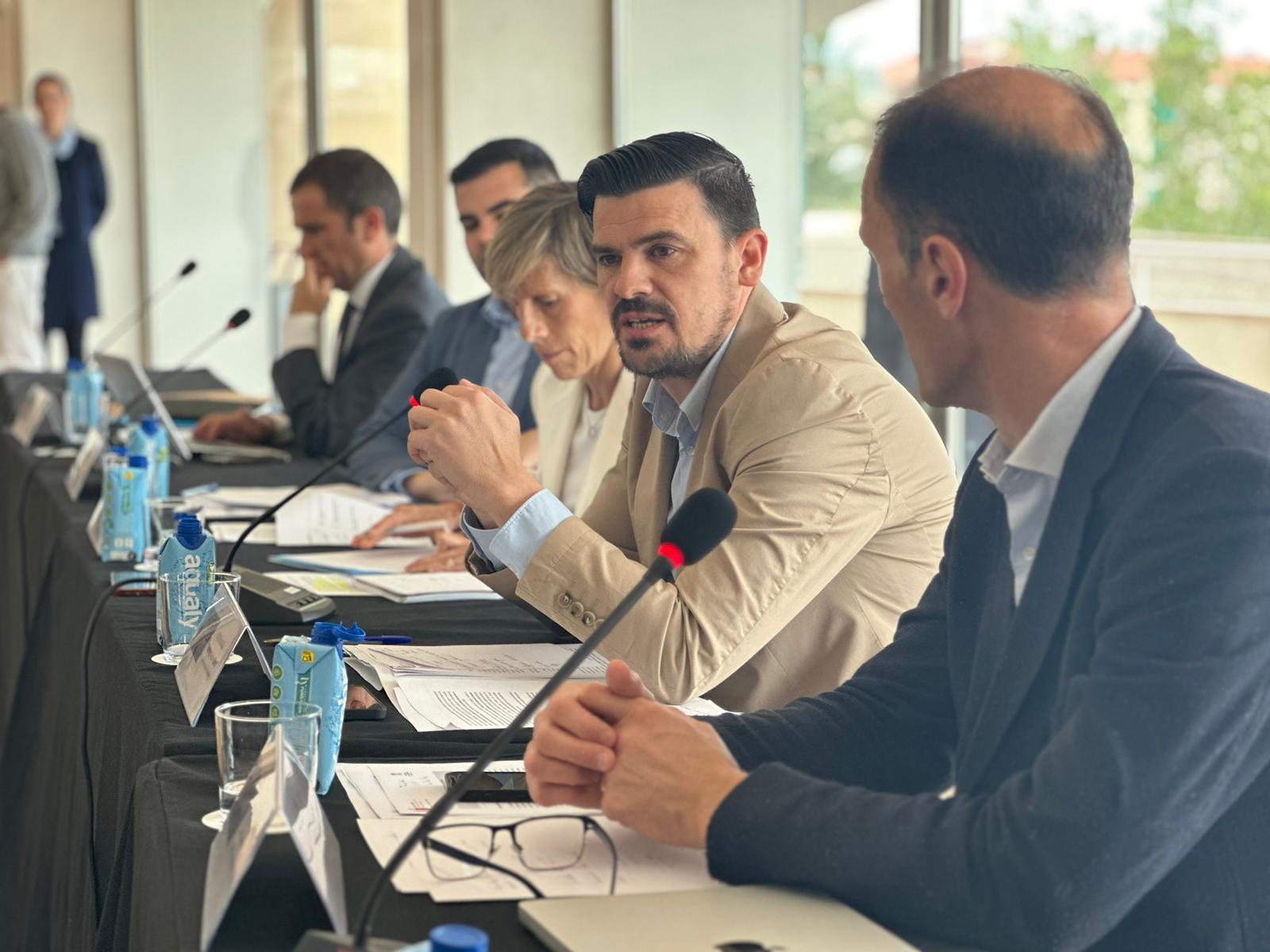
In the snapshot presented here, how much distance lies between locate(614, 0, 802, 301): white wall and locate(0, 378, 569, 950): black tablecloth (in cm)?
192

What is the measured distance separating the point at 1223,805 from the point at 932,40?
7.46ft

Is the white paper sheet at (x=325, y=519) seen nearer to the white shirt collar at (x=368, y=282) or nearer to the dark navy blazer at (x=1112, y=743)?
the white shirt collar at (x=368, y=282)

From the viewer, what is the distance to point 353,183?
347 cm

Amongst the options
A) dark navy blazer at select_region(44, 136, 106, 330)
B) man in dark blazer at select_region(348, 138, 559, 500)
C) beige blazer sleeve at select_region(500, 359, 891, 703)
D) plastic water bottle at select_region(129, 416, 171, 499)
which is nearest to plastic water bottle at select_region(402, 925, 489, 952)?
beige blazer sleeve at select_region(500, 359, 891, 703)

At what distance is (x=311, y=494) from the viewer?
273cm

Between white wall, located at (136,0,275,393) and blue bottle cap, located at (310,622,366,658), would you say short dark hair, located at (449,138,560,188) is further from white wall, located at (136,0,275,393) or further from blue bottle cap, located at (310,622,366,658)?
white wall, located at (136,0,275,393)

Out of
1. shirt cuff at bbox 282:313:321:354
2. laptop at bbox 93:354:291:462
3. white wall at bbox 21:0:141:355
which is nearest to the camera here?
laptop at bbox 93:354:291:462

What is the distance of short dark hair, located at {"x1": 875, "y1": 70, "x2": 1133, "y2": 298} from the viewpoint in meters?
0.92

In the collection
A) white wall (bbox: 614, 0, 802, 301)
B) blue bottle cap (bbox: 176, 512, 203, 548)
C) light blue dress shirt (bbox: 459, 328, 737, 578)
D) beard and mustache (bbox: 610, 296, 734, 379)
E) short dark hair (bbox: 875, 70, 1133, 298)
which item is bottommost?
blue bottle cap (bbox: 176, 512, 203, 548)

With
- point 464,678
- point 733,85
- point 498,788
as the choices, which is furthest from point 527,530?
point 733,85

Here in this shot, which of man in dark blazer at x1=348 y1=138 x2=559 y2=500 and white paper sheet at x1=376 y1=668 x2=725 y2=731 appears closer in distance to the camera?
white paper sheet at x1=376 y1=668 x2=725 y2=731

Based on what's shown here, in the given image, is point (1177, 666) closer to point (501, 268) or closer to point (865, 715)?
point (865, 715)

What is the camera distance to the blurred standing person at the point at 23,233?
7.25m

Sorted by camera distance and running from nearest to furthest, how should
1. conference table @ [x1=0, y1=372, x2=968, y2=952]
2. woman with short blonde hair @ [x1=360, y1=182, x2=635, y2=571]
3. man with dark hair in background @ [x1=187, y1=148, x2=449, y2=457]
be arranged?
1. conference table @ [x1=0, y1=372, x2=968, y2=952]
2. woman with short blonde hair @ [x1=360, y1=182, x2=635, y2=571]
3. man with dark hair in background @ [x1=187, y1=148, x2=449, y2=457]
